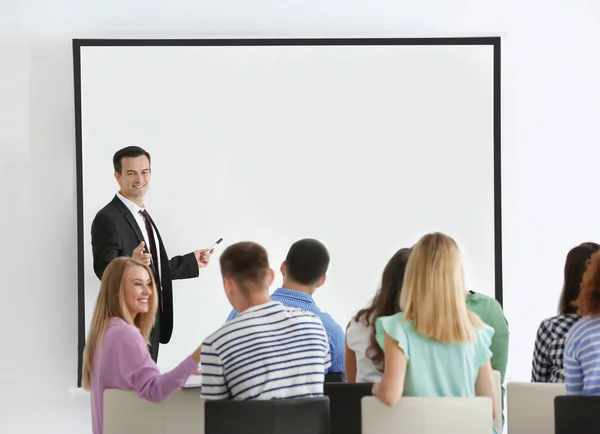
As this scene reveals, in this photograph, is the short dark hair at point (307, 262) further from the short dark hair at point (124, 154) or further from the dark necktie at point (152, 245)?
the short dark hair at point (124, 154)

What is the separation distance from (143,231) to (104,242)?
0.77 ft

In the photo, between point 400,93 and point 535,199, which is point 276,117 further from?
point 535,199

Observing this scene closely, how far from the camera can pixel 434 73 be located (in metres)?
5.53

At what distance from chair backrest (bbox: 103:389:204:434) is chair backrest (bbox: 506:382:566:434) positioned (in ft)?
3.73

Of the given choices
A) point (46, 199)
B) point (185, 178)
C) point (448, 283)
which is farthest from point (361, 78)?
point (448, 283)

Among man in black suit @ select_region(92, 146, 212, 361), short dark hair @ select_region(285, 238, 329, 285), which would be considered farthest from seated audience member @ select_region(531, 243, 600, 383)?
man in black suit @ select_region(92, 146, 212, 361)

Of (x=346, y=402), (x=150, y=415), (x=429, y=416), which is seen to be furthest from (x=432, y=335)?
(x=150, y=415)

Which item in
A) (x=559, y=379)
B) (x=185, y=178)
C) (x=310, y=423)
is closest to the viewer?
(x=310, y=423)

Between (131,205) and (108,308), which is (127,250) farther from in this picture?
(108,308)

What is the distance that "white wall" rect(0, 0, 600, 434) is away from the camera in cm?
549

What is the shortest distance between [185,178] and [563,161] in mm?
2315

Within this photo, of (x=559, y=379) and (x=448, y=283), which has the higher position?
(x=448, y=283)

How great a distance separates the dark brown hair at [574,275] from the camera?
12.1ft

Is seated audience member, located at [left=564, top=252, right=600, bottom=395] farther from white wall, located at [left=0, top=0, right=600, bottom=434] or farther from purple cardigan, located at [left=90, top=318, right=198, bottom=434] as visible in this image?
white wall, located at [left=0, top=0, right=600, bottom=434]
